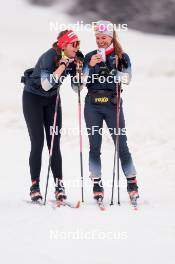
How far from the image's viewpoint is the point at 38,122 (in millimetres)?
7168

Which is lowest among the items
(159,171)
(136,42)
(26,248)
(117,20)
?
(26,248)

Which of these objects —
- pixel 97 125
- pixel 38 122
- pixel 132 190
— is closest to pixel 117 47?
pixel 97 125

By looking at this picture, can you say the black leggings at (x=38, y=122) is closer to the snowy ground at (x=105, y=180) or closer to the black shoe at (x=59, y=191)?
the black shoe at (x=59, y=191)

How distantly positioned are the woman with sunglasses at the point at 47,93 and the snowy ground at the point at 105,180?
62 centimetres

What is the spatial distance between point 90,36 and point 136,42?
2.33 m

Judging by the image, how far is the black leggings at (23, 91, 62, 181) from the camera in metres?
7.14

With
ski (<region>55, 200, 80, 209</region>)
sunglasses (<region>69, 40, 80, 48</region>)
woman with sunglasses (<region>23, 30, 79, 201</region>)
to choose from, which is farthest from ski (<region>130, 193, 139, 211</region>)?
sunglasses (<region>69, 40, 80, 48</region>)

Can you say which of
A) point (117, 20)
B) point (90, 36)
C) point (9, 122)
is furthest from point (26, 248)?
point (117, 20)

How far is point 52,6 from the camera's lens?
89.2ft

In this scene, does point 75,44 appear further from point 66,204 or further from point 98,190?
point 66,204

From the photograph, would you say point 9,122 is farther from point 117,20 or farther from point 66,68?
point 117,20

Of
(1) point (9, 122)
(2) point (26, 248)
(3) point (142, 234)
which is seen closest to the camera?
(2) point (26, 248)

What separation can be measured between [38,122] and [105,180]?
10.2 feet

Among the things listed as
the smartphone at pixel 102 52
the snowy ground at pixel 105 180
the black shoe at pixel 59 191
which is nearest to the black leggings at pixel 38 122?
the black shoe at pixel 59 191
